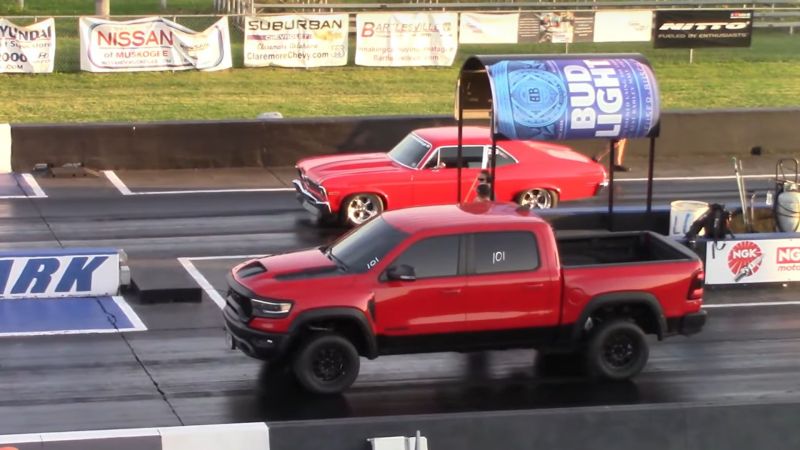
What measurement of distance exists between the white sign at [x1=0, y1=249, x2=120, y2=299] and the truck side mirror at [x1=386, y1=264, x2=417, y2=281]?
489 centimetres

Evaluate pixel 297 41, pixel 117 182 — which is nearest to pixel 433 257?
pixel 117 182

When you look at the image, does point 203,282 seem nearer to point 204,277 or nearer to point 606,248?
point 204,277

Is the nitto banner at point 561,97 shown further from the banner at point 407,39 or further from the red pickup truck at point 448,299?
the banner at point 407,39

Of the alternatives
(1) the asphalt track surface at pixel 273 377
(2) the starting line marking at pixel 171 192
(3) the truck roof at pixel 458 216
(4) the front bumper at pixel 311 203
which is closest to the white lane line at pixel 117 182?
(2) the starting line marking at pixel 171 192

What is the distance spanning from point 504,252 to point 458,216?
0.65m

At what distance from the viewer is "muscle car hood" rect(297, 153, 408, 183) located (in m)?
20.5

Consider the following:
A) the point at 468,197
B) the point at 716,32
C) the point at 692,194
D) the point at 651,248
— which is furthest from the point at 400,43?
the point at 651,248

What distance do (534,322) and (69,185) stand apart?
39.6 feet

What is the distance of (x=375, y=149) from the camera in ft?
83.8

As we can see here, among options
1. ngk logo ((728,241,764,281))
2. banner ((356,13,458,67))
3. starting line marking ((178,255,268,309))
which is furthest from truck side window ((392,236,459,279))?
banner ((356,13,458,67))

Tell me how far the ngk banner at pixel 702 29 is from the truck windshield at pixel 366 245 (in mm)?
24538

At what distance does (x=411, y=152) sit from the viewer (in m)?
21.0

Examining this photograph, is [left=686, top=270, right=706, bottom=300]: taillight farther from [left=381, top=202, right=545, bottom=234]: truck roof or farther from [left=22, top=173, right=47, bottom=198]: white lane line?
[left=22, top=173, right=47, bottom=198]: white lane line

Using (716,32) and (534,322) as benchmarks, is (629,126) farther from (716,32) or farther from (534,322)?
(716,32)
